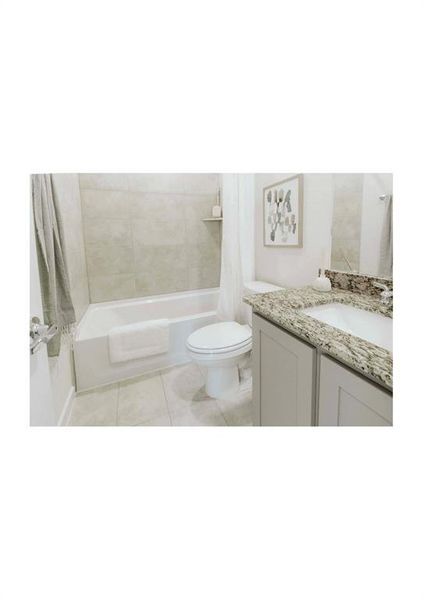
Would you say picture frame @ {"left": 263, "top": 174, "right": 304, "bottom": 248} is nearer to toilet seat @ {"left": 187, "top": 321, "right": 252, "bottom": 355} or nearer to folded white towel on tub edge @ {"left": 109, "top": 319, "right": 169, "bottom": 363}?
toilet seat @ {"left": 187, "top": 321, "right": 252, "bottom": 355}

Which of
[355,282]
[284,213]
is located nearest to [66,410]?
[355,282]

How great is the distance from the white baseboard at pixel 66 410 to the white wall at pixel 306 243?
1698 mm

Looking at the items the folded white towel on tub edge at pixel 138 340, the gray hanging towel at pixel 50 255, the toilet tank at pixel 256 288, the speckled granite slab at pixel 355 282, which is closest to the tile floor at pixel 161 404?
the folded white towel on tub edge at pixel 138 340

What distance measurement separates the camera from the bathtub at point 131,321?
1971mm

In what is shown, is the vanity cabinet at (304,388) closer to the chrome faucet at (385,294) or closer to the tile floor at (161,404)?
the tile floor at (161,404)

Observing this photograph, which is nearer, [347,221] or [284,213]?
[347,221]

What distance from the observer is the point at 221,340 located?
5.64ft

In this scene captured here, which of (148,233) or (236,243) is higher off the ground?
(148,233)

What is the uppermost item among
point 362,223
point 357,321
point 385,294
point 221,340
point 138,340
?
point 362,223

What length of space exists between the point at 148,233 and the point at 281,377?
215cm

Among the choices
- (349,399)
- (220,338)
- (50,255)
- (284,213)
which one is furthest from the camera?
(284,213)

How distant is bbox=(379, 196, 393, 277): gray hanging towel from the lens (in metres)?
1.15

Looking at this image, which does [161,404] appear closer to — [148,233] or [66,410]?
[66,410]

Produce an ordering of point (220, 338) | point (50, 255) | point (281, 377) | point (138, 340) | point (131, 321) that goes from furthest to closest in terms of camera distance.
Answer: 1. point (131, 321)
2. point (138, 340)
3. point (220, 338)
4. point (50, 255)
5. point (281, 377)
